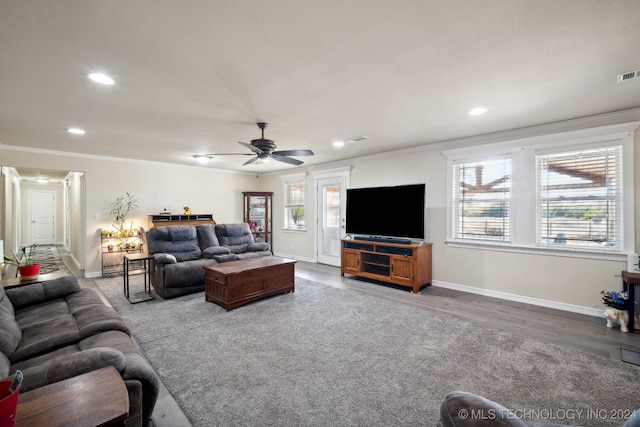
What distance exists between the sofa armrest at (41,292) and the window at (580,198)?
5572 mm

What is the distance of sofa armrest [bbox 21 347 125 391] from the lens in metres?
1.30

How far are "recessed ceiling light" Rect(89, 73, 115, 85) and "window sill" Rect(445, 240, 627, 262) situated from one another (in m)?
4.86

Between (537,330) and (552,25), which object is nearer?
(552,25)

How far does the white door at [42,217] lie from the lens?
9.98 m

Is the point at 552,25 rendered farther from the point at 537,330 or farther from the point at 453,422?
the point at 537,330

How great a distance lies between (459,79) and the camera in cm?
251

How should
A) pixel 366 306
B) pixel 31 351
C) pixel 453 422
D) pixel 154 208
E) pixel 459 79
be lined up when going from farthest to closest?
1. pixel 154 208
2. pixel 366 306
3. pixel 459 79
4. pixel 31 351
5. pixel 453 422

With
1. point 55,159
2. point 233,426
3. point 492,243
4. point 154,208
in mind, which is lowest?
point 233,426

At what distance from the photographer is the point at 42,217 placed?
404 inches

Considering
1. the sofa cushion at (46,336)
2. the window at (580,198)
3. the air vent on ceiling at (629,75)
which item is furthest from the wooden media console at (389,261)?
the sofa cushion at (46,336)

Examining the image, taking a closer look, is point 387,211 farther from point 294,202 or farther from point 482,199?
point 294,202

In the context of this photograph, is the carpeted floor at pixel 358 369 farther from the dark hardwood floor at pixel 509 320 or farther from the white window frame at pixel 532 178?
the white window frame at pixel 532 178

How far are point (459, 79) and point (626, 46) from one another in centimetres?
105

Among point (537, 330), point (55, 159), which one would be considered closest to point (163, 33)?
point (537, 330)
